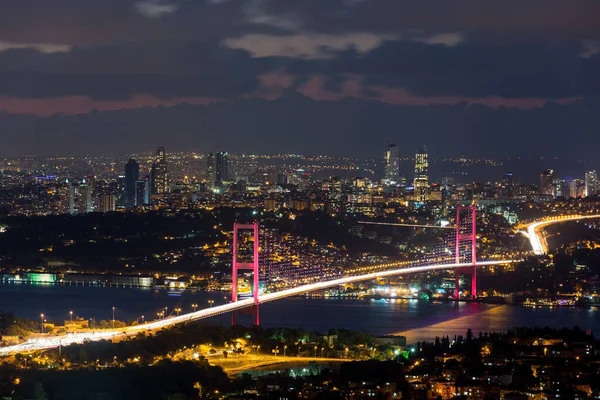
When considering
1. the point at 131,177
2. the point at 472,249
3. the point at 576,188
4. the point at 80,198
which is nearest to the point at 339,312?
the point at 472,249

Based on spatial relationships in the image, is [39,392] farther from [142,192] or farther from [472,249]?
[142,192]

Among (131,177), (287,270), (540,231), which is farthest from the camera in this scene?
(131,177)

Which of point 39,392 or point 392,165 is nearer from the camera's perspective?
point 39,392

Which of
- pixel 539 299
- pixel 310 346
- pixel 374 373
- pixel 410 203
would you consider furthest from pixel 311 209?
pixel 374 373

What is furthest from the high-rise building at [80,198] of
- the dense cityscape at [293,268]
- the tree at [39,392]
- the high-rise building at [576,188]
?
the tree at [39,392]

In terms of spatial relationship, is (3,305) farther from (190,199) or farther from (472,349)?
(190,199)

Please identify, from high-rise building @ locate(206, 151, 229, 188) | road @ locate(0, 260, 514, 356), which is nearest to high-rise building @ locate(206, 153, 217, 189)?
high-rise building @ locate(206, 151, 229, 188)

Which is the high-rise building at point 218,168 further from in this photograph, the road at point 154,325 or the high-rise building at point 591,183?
the road at point 154,325
